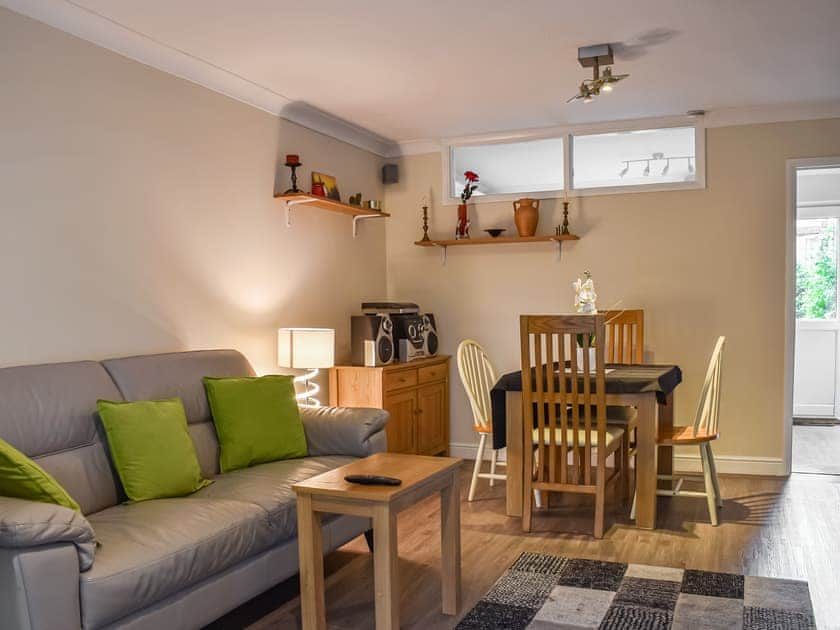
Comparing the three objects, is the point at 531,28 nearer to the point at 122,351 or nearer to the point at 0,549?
the point at 122,351

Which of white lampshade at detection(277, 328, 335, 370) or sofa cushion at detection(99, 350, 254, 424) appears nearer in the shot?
sofa cushion at detection(99, 350, 254, 424)

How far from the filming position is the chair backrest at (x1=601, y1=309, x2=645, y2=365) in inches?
198

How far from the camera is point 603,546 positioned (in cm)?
371

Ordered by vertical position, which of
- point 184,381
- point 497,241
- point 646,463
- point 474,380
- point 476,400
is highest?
point 497,241

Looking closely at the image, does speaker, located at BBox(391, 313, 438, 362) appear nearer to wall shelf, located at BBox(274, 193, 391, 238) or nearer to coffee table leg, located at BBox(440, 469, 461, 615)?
wall shelf, located at BBox(274, 193, 391, 238)

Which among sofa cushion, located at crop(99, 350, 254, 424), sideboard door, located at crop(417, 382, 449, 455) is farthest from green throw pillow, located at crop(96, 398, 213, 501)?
sideboard door, located at crop(417, 382, 449, 455)

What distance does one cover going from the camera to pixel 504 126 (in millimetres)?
5520

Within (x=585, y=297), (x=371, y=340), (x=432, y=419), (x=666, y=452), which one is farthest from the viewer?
(x=432, y=419)

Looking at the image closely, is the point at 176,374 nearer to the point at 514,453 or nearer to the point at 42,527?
the point at 42,527

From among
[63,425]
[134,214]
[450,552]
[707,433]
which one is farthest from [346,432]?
[707,433]

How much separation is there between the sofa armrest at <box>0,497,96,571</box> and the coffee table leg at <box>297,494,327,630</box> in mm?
690

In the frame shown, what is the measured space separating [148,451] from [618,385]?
2.21m

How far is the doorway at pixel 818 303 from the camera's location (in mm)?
7250

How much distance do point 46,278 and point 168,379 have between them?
644mm
